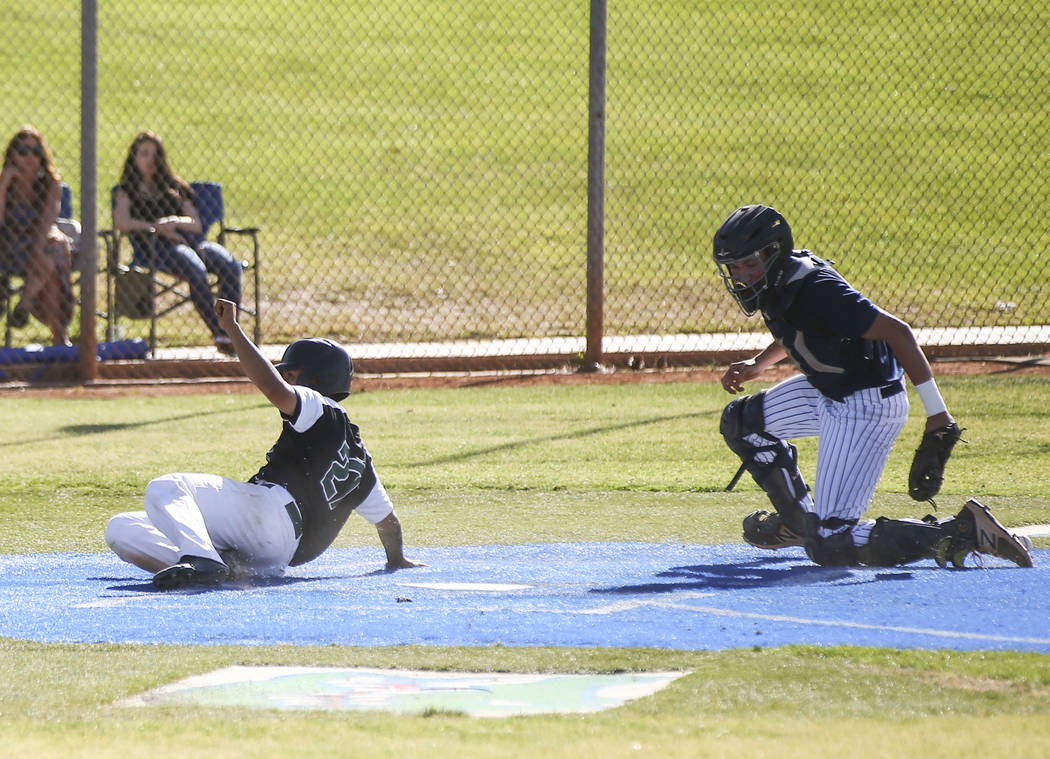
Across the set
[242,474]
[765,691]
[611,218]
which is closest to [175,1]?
[611,218]

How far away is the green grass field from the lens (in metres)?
3.31

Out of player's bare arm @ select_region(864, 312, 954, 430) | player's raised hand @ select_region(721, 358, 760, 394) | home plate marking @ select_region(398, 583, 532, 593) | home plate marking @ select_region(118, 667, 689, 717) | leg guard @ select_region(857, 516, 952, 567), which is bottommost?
home plate marking @ select_region(398, 583, 532, 593)

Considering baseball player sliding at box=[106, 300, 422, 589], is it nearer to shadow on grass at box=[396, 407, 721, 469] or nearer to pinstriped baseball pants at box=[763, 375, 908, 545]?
pinstriped baseball pants at box=[763, 375, 908, 545]

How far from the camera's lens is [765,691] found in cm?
368

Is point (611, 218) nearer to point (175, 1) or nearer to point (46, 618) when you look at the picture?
point (175, 1)

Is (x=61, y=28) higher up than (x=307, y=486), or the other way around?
(x=61, y=28)

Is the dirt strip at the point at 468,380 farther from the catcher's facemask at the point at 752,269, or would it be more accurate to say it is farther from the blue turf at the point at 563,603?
the catcher's facemask at the point at 752,269

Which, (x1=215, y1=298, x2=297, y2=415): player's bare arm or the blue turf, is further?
(x1=215, y1=298, x2=297, y2=415): player's bare arm

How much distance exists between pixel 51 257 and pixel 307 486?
734cm

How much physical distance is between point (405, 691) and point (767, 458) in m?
2.43

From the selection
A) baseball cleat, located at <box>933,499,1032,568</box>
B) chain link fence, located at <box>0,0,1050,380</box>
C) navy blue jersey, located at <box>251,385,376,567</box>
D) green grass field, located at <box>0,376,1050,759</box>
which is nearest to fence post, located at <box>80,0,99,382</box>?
green grass field, located at <box>0,376,1050,759</box>

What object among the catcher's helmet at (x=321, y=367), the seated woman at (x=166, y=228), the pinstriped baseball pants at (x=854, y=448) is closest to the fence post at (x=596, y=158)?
the seated woman at (x=166, y=228)

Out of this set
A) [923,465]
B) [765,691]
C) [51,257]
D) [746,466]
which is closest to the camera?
[765,691]

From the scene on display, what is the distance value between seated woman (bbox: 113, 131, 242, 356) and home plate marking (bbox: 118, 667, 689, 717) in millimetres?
7962
